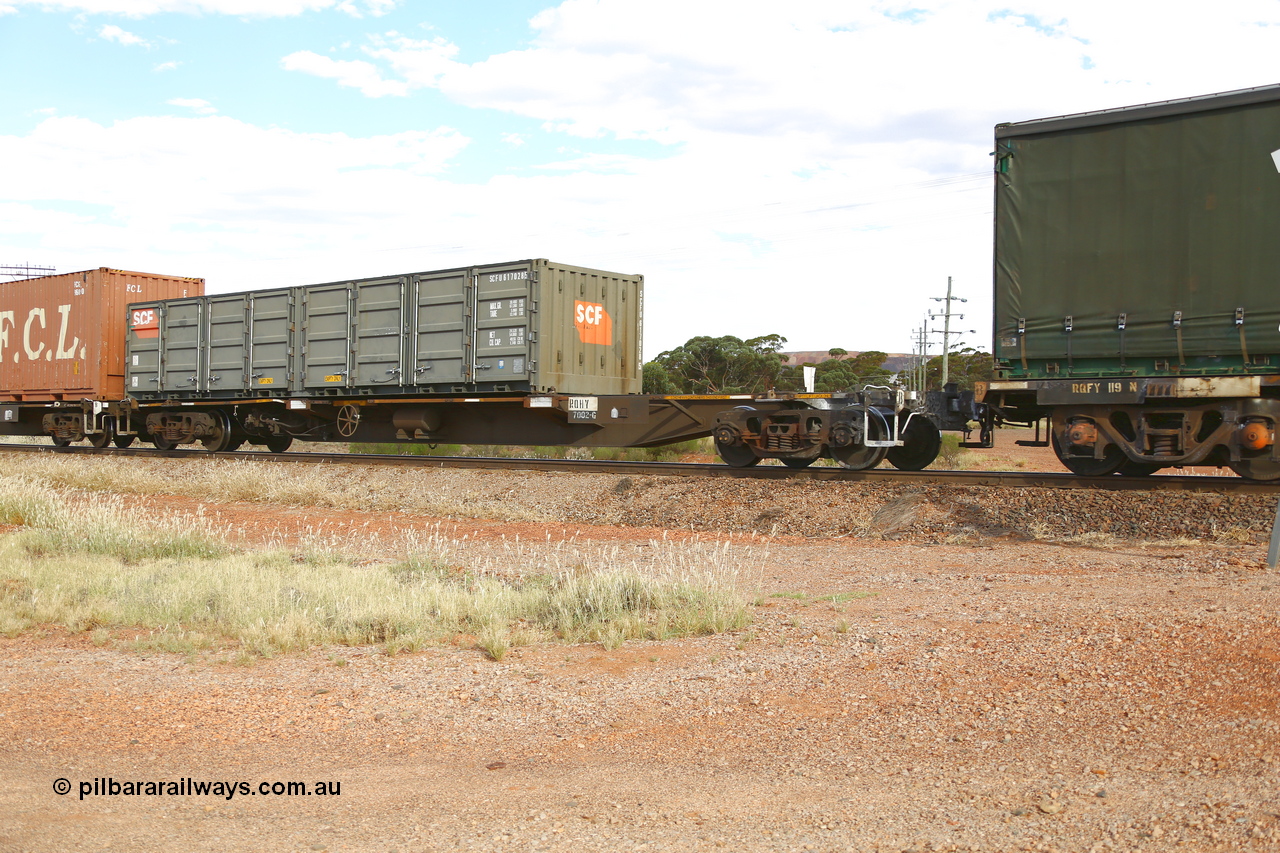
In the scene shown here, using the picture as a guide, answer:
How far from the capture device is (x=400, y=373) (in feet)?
56.0

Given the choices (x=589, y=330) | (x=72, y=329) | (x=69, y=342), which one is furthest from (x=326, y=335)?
(x=69, y=342)

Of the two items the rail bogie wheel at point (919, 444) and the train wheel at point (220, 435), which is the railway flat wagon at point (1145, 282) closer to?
the rail bogie wheel at point (919, 444)

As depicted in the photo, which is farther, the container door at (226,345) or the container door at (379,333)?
the container door at (226,345)

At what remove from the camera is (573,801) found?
3.81m

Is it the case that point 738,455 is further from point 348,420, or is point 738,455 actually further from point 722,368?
point 722,368

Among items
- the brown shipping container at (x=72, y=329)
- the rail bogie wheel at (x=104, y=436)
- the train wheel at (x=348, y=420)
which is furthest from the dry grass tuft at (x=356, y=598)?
the rail bogie wheel at (x=104, y=436)

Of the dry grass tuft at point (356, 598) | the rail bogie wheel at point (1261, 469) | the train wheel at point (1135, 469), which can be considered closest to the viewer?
the dry grass tuft at point (356, 598)

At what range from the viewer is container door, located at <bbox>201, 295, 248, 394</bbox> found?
19.5m

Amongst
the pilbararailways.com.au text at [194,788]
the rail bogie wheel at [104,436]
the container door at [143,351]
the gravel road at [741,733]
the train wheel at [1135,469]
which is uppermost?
the container door at [143,351]

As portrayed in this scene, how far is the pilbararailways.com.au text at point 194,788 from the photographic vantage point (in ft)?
12.9

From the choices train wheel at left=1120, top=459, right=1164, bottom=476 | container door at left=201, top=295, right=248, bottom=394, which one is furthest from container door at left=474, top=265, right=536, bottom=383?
train wheel at left=1120, top=459, right=1164, bottom=476

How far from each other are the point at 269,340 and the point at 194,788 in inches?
638

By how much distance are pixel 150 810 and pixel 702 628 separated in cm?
359

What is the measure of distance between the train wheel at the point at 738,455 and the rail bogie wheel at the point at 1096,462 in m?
4.15
